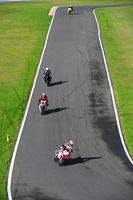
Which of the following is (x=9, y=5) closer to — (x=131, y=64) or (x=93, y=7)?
(x=93, y=7)

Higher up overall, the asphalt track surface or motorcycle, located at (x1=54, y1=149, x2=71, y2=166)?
motorcycle, located at (x1=54, y1=149, x2=71, y2=166)

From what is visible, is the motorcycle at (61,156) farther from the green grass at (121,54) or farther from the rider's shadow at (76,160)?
the green grass at (121,54)

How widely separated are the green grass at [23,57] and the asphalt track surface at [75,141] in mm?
1114

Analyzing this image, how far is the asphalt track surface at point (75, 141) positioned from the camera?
2112 centimetres

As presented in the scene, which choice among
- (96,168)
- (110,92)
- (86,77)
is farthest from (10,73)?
(96,168)

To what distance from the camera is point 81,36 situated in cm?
5825

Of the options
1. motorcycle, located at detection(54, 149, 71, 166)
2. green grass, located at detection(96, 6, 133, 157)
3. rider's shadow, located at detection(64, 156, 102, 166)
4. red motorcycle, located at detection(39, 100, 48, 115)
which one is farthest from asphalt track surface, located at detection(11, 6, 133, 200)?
green grass, located at detection(96, 6, 133, 157)

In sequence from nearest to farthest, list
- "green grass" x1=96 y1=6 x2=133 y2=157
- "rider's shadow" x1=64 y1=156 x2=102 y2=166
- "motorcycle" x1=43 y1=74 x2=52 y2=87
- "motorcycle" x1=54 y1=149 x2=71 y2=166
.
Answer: "motorcycle" x1=54 y1=149 x2=71 y2=166, "rider's shadow" x1=64 y1=156 x2=102 y2=166, "green grass" x1=96 y1=6 x2=133 y2=157, "motorcycle" x1=43 y1=74 x2=52 y2=87

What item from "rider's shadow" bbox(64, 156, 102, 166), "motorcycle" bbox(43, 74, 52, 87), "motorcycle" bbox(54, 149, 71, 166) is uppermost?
"motorcycle" bbox(43, 74, 52, 87)

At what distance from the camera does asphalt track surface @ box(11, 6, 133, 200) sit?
21.1 metres

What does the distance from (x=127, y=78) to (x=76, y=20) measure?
95.8ft

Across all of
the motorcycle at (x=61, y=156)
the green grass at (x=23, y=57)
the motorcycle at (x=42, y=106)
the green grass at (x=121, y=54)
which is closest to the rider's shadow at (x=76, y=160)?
the motorcycle at (x=61, y=156)

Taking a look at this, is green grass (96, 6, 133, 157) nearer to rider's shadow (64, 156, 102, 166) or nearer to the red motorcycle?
rider's shadow (64, 156, 102, 166)

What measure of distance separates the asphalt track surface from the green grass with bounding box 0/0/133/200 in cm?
111
